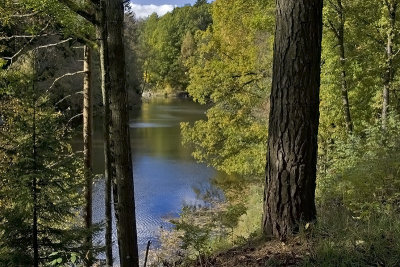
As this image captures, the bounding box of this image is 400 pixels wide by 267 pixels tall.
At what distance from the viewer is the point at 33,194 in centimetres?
513

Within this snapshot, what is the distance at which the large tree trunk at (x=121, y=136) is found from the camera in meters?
4.66

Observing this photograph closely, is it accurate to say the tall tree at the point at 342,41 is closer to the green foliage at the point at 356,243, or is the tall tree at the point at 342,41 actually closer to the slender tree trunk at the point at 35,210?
the green foliage at the point at 356,243

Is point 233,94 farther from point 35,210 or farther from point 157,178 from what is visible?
point 35,210

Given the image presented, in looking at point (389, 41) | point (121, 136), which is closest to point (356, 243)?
point (121, 136)

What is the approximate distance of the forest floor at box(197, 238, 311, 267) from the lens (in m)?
3.16

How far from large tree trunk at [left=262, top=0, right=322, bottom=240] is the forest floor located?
6.4 inches

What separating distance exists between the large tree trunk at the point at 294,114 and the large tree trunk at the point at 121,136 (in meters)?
1.97

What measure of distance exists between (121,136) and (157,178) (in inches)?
545

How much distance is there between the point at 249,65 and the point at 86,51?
21.8ft

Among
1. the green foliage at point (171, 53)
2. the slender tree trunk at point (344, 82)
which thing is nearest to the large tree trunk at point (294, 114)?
the slender tree trunk at point (344, 82)

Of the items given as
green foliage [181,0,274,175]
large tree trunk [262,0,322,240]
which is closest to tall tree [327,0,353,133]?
green foliage [181,0,274,175]

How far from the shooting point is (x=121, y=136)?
191 inches

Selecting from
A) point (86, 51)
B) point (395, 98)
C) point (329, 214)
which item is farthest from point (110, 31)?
point (395, 98)

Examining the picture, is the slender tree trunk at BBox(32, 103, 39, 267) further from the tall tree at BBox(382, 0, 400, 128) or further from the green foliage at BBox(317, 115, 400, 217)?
the tall tree at BBox(382, 0, 400, 128)
